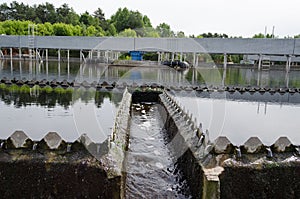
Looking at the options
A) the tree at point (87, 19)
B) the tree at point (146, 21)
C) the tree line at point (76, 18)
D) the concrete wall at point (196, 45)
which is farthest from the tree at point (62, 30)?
the tree at point (146, 21)

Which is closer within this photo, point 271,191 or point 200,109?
point 271,191

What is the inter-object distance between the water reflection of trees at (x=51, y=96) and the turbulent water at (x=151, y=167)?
2908mm

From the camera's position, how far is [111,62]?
3303cm

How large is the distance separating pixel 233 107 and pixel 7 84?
990 centimetres

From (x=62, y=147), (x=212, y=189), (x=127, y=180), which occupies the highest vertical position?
(x=62, y=147)

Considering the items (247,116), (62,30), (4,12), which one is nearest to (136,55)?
(62,30)

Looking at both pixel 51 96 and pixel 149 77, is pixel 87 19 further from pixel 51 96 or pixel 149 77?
pixel 51 96

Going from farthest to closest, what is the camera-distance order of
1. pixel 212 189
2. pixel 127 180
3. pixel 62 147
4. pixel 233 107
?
pixel 233 107
pixel 127 180
pixel 62 147
pixel 212 189

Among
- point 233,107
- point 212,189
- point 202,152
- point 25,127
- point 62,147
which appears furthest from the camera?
point 233,107

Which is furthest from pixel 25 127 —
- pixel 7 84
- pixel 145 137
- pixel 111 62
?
pixel 111 62

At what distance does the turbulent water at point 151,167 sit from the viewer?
4371mm

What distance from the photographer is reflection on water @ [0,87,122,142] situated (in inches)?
259

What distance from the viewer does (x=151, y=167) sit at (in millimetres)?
5281

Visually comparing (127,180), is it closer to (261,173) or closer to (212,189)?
(212,189)
